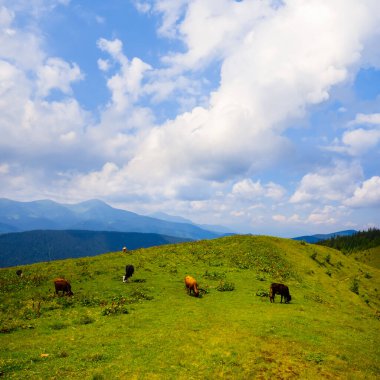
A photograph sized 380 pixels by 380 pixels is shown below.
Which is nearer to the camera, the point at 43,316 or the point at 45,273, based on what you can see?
the point at 43,316

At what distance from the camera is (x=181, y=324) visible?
877 inches

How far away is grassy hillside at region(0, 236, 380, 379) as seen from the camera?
51.4 feet

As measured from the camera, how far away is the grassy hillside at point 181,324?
51.4 ft

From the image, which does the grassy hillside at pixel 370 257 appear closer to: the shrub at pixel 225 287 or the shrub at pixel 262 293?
the shrub at pixel 262 293

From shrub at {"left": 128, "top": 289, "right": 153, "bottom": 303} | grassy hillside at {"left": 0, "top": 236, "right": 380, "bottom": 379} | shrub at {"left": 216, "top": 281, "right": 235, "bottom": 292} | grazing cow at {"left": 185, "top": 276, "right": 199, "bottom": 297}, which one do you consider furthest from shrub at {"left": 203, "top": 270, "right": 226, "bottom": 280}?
shrub at {"left": 128, "top": 289, "right": 153, "bottom": 303}

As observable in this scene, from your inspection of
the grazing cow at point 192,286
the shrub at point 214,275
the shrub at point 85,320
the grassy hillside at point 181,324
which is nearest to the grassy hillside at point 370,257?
the grassy hillside at point 181,324

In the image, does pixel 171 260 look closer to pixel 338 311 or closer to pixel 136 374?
pixel 338 311

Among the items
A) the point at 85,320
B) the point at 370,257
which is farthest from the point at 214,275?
the point at 370,257

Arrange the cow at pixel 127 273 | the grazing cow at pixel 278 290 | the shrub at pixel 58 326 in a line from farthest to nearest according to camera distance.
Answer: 1. the cow at pixel 127 273
2. the grazing cow at pixel 278 290
3. the shrub at pixel 58 326

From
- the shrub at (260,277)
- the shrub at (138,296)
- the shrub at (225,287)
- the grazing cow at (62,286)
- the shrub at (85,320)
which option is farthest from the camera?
the shrub at (260,277)

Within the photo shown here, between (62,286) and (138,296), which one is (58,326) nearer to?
(62,286)

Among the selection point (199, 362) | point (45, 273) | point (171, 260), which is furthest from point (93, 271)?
point (199, 362)

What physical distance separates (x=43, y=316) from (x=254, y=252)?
35.1 m

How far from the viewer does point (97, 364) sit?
1573 cm
